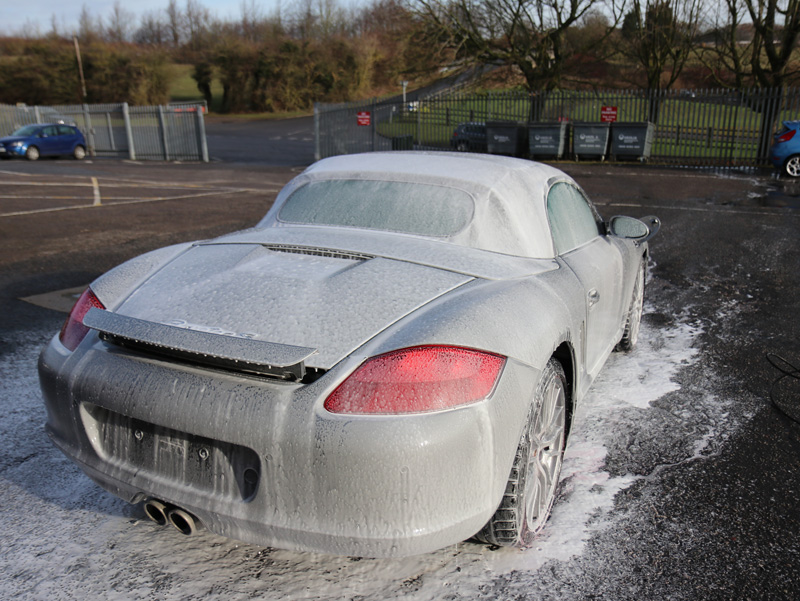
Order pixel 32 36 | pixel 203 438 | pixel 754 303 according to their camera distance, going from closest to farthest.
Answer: pixel 203 438, pixel 754 303, pixel 32 36

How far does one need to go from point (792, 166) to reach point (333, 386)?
60.6 ft

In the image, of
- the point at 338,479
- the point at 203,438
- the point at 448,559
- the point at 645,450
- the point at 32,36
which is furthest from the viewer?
the point at 32,36

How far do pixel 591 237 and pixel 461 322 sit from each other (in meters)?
1.87

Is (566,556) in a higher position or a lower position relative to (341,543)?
lower

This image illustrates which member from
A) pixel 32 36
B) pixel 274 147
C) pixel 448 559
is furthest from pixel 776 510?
pixel 32 36

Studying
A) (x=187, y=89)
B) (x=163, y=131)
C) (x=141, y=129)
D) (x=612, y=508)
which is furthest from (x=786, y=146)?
(x=187, y=89)

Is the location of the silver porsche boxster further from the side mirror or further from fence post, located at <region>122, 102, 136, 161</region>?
fence post, located at <region>122, 102, 136, 161</region>

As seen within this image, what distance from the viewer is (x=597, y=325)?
3219 millimetres

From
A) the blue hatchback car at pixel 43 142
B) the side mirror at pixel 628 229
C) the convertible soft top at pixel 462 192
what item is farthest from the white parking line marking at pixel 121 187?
the side mirror at pixel 628 229

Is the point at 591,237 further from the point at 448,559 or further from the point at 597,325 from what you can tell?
the point at 448,559

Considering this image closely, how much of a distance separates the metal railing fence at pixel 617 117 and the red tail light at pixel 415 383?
2121 centimetres

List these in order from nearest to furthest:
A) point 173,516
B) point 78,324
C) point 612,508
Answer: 1. point 173,516
2. point 78,324
3. point 612,508

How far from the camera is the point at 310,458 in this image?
6.03 ft

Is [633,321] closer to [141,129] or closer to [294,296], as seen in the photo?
[294,296]
